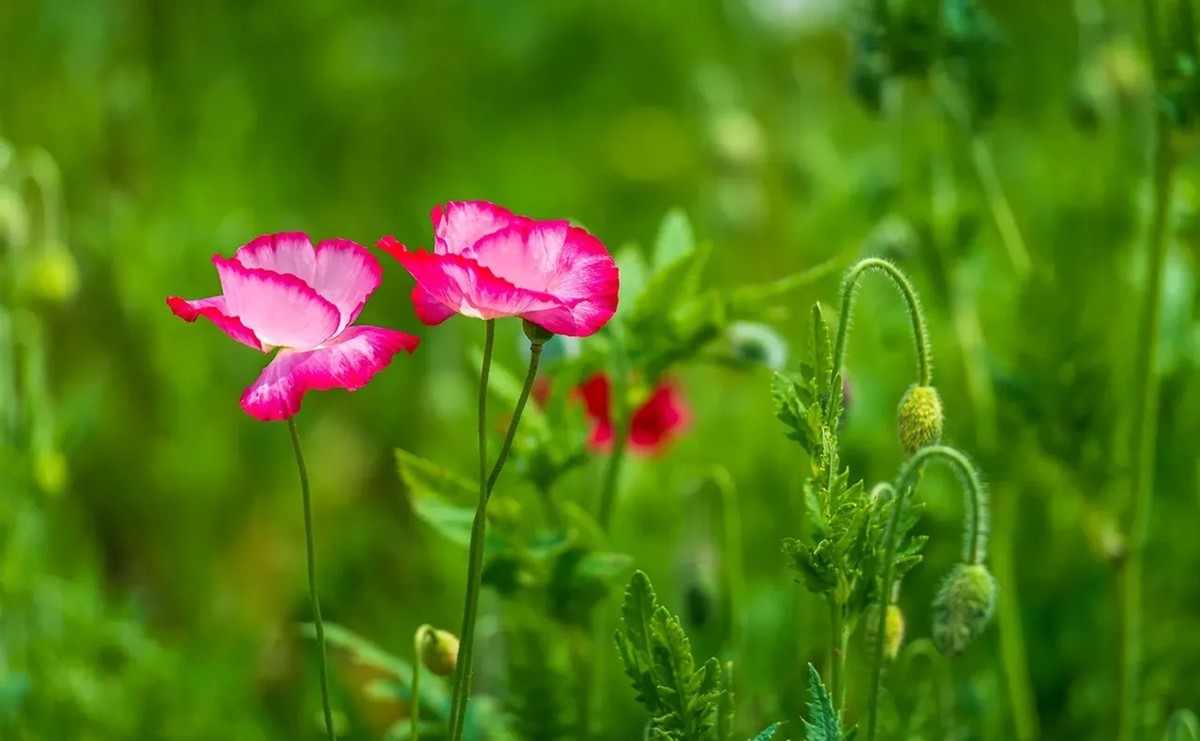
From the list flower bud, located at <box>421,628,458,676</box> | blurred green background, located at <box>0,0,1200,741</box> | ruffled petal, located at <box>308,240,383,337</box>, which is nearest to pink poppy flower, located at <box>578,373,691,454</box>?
blurred green background, located at <box>0,0,1200,741</box>

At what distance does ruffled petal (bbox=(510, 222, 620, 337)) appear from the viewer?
1023 millimetres

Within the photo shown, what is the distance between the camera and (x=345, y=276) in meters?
1.06

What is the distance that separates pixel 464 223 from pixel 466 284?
0.30 feet

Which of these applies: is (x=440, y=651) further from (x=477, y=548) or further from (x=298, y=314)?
(x=298, y=314)

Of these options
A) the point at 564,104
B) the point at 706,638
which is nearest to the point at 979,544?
Result: the point at 706,638

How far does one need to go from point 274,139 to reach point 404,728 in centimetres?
262

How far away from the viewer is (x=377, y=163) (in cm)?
393

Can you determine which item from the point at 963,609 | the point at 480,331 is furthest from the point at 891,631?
the point at 480,331

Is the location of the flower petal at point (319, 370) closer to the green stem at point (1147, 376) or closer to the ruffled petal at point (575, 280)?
the ruffled petal at point (575, 280)

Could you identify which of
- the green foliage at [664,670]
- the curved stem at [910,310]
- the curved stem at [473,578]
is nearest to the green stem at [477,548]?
the curved stem at [473,578]

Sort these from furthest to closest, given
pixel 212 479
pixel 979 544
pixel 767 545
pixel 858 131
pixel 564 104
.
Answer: pixel 564 104 → pixel 858 131 → pixel 212 479 → pixel 767 545 → pixel 979 544

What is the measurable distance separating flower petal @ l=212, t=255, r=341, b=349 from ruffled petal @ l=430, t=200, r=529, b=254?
0.09 m

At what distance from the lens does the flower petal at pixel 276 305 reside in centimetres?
102

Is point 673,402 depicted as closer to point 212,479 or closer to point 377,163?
point 212,479
